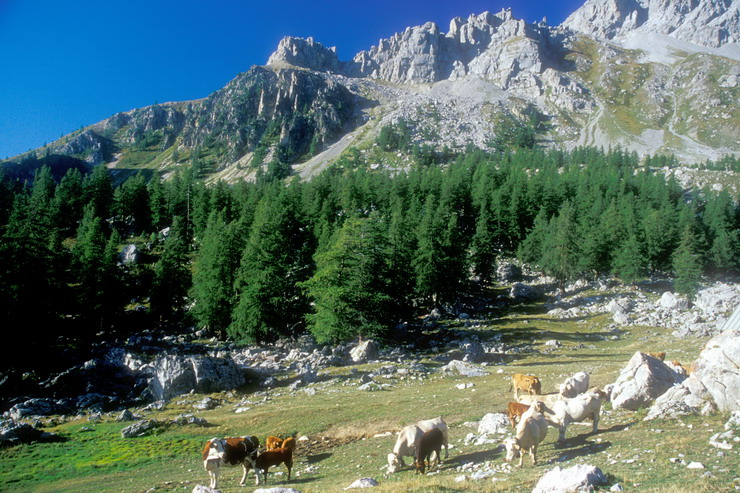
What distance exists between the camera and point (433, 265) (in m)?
50.2

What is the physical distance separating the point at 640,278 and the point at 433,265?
3463cm

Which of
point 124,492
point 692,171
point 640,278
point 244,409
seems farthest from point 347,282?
point 692,171

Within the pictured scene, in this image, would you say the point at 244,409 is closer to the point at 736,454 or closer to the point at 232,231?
the point at 736,454

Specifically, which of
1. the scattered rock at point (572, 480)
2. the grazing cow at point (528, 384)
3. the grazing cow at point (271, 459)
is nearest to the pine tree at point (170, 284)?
the grazing cow at point (271, 459)

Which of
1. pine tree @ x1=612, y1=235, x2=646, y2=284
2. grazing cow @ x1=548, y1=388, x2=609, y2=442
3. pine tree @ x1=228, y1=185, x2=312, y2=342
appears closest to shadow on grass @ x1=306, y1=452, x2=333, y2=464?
grazing cow @ x1=548, y1=388, x2=609, y2=442

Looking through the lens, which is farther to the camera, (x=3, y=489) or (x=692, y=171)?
(x=692, y=171)

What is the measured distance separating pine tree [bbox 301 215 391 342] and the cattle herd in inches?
804

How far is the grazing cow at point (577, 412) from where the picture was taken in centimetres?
1234

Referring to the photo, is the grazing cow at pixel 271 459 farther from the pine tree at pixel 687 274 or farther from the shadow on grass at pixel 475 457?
the pine tree at pixel 687 274

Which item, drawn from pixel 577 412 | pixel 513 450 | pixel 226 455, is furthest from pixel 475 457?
pixel 226 455

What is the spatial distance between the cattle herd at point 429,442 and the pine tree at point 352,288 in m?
20.4

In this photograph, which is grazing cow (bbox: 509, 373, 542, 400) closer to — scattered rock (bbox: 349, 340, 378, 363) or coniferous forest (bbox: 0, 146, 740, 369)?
scattered rock (bbox: 349, 340, 378, 363)

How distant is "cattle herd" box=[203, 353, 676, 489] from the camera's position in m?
10.9

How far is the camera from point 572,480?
802 cm
